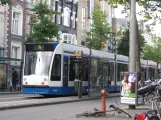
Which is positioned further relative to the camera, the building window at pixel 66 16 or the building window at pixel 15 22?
the building window at pixel 66 16

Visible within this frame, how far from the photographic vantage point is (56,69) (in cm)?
2319

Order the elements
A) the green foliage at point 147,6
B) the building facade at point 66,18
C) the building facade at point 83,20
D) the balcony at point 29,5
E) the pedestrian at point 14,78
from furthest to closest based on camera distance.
Answer: the building facade at point 83,20 → the building facade at point 66,18 → the balcony at point 29,5 → the pedestrian at point 14,78 → the green foliage at point 147,6

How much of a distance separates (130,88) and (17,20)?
28368 millimetres

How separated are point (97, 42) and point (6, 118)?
123 ft

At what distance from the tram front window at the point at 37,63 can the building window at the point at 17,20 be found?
18.4 metres

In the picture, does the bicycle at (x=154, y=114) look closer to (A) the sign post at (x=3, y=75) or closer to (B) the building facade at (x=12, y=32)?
(A) the sign post at (x=3, y=75)

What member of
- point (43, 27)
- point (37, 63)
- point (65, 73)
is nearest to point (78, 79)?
point (65, 73)

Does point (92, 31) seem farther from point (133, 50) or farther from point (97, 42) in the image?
point (133, 50)

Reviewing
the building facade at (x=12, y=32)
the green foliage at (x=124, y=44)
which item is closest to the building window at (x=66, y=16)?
the green foliage at (x=124, y=44)

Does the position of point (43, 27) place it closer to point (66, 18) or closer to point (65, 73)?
point (65, 73)

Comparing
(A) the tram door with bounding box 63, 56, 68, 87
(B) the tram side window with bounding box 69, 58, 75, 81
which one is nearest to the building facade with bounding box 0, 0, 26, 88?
(B) the tram side window with bounding box 69, 58, 75, 81

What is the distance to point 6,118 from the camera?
12992mm

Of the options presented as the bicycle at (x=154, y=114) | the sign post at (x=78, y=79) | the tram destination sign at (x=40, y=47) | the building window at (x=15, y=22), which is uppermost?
the building window at (x=15, y=22)

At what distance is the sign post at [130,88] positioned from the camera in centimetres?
1550
